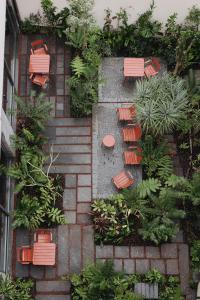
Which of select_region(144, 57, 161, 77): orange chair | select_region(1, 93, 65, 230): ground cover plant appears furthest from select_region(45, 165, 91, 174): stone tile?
select_region(144, 57, 161, 77): orange chair

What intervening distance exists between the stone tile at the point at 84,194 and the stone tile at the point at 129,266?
5.83 feet

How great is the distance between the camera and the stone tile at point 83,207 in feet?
42.1

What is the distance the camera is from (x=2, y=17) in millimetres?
10805

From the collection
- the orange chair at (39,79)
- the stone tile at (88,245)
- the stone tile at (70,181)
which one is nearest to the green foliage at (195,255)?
the stone tile at (88,245)

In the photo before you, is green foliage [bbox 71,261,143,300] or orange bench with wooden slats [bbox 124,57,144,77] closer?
green foliage [bbox 71,261,143,300]

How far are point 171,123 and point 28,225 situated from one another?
13.9ft

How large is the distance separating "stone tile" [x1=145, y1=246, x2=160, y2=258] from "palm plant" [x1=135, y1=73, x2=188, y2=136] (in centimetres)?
281

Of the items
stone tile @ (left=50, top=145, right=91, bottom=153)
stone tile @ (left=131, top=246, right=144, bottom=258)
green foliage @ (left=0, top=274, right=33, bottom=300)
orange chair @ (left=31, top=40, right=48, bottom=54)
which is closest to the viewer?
green foliage @ (left=0, top=274, right=33, bottom=300)

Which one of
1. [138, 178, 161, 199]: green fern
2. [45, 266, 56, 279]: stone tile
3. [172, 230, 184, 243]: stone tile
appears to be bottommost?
[45, 266, 56, 279]: stone tile

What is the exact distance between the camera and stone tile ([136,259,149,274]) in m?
12.5

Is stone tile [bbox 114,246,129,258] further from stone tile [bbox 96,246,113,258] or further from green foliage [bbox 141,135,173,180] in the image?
green foliage [bbox 141,135,173,180]

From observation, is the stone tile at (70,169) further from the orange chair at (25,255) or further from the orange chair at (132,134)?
the orange chair at (25,255)

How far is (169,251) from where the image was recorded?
12586mm

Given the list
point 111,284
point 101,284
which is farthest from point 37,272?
point 111,284
